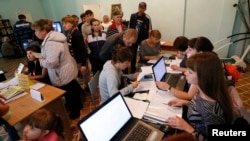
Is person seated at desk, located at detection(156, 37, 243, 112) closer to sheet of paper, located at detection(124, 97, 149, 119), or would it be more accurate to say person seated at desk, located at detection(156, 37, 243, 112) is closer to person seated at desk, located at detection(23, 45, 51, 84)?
sheet of paper, located at detection(124, 97, 149, 119)

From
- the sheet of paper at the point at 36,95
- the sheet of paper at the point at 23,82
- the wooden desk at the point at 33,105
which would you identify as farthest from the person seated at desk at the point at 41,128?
the sheet of paper at the point at 23,82

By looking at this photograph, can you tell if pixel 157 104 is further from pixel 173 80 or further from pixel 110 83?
pixel 173 80

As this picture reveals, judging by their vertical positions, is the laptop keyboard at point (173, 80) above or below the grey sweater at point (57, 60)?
below

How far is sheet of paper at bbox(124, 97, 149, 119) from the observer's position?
141 cm

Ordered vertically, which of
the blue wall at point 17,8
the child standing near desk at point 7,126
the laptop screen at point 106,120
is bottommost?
the child standing near desk at point 7,126

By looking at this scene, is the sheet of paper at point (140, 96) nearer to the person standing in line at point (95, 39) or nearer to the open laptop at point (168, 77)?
the open laptop at point (168, 77)

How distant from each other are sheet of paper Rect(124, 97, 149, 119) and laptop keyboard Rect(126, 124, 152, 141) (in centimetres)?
14

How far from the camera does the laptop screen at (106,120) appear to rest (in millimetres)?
978

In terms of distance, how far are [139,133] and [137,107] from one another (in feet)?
1.04

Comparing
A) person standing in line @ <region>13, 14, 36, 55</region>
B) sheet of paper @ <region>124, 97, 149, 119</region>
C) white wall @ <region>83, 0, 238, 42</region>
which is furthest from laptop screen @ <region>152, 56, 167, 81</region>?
person standing in line @ <region>13, 14, 36, 55</region>

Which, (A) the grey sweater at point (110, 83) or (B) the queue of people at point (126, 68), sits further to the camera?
(A) the grey sweater at point (110, 83)

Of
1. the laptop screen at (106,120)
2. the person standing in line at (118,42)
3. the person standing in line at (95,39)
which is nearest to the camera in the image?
the laptop screen at (106,120)

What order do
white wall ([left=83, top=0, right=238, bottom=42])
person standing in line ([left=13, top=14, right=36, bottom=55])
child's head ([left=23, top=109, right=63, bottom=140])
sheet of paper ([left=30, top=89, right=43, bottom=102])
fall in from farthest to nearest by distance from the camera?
person standing in line ([left=13, top=14, right=36, bottom=55]), white wall ([left=83, top=0, right=238, bottom=42]), sheet of paper ([left=30, top=89, right=43, bottom=102]), child's head ([left=23, top=109, right=63, bottom=140])

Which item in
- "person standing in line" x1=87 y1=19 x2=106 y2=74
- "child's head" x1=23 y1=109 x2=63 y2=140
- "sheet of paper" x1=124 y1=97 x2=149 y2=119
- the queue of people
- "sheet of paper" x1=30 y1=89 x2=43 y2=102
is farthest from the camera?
"person standing in line" x1=87 y1=19 x2=106 y2=74
